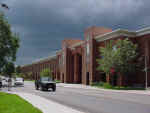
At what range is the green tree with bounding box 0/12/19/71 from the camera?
1695 inches

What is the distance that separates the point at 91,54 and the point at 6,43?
17.9m

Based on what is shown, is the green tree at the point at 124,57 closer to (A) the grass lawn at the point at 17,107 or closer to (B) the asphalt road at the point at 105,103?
(B) the asphalt road at the point at 105,103

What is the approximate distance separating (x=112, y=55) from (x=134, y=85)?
8740 mm

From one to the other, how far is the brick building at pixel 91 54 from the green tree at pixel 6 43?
52.6 feet

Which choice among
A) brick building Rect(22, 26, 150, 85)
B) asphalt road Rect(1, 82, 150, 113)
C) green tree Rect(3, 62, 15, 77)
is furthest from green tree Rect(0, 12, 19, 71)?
asphalt road Rect(1, 82, 150, 113)

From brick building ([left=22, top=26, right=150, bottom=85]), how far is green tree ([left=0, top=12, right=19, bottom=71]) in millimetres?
16042

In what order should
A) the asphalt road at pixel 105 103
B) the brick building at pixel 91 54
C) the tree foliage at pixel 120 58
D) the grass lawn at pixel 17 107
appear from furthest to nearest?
the brick building at pixel 91 54
the tree foliage at pixel 120 58
the asphalt road at pixel 105 103
the grass lawn at pixel 17 107

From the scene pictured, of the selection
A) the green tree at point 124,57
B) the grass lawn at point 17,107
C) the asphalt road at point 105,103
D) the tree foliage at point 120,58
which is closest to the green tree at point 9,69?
the tree foliage at point 120,58

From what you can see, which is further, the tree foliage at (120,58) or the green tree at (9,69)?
the green tree at (9,69)

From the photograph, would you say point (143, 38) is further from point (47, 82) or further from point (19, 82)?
point (19, 82)

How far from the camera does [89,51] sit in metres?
51.3

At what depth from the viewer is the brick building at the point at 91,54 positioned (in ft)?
135

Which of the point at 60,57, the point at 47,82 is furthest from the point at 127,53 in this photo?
the point at 60,57

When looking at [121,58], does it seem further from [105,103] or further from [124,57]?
[105,103]
